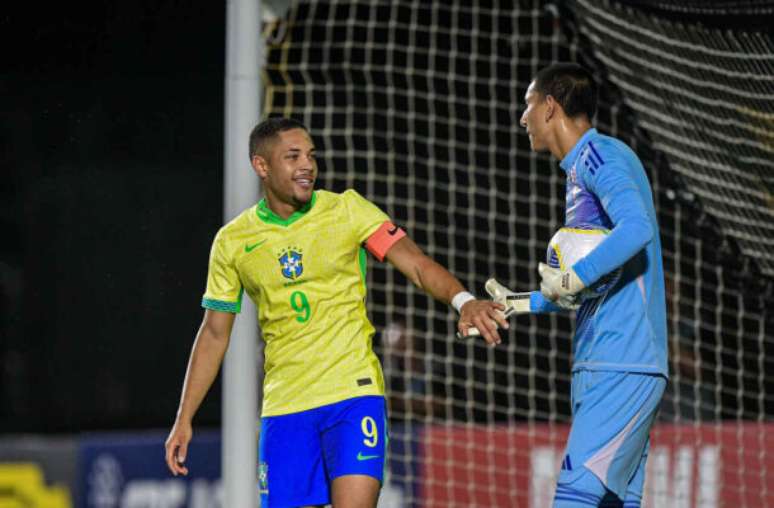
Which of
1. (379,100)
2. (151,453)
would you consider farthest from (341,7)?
(151,453)

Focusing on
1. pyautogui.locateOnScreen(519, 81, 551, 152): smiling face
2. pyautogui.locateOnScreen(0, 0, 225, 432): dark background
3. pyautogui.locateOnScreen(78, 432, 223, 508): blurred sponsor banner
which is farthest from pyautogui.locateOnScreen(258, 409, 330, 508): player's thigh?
pyautogui.locateOnScreen(0, 0, 225, 432): dark background

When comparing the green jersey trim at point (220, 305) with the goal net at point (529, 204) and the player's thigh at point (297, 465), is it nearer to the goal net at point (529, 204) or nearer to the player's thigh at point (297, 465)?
the player's thigh at point (297, 465)

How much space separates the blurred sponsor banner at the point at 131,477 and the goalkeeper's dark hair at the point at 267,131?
325 centimetres

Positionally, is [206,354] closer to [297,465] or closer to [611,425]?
[297,465]

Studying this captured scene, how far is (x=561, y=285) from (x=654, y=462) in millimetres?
3993

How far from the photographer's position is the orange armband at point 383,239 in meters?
4.14

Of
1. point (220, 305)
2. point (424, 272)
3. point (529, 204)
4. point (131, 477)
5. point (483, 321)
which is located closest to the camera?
point (483, 321)

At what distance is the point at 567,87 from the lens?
150 inches

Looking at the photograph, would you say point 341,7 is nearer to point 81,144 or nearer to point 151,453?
point 81,144

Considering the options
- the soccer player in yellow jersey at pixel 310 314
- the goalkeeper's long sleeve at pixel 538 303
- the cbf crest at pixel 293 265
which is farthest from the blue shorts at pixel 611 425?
the cbf crest at pixel 293 265

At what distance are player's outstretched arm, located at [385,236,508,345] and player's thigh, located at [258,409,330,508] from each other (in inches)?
20.5

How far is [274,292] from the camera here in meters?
4.14

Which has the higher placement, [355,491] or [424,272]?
→ [424,272]

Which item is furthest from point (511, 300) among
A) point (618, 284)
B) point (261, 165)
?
point (261, 165)
